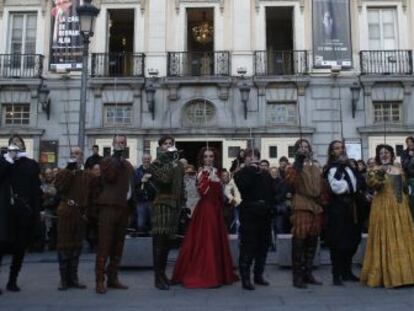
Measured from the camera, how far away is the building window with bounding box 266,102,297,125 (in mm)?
19875

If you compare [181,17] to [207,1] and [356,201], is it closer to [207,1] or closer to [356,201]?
[207,1]

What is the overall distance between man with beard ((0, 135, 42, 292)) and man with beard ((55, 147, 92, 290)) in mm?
352

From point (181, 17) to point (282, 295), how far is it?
50.0 ft

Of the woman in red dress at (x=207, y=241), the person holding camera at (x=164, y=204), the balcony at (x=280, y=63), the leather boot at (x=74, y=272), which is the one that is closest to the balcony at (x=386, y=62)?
the balcony at (x=280, y=63)

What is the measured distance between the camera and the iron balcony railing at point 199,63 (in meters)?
20.0

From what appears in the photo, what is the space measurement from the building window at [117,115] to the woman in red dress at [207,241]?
12583mm

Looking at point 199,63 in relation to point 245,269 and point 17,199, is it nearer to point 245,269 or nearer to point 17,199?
point 17,199

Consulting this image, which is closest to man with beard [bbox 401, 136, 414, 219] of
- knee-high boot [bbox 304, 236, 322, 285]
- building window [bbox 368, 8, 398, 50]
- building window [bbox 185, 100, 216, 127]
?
knee-high boot [bbox 304, 236, 322, 285]

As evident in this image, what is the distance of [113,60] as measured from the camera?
20.7m

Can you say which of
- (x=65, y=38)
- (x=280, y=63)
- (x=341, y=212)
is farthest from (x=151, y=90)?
(x=341, y=212)

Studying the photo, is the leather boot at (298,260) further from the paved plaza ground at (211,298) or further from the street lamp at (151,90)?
the street lamp at (151,90)

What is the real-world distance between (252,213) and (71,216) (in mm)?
2508

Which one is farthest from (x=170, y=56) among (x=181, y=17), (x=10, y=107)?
(x=10, y=107)

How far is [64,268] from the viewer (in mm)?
7582
